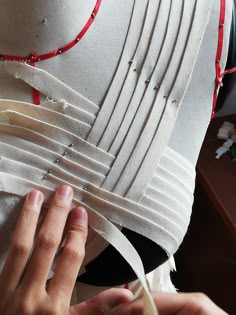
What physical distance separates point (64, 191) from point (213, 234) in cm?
73

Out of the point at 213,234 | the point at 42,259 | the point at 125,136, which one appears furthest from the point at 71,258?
the point at 213,234

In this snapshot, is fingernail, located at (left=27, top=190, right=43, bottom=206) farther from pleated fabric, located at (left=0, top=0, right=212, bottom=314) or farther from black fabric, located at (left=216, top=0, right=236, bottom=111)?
black fabric, located at (left=216, top=0, right=236, bottom=111)

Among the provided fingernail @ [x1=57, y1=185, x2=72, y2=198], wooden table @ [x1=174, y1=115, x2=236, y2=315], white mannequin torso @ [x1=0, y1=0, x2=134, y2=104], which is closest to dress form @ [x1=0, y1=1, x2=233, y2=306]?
white mannequin torso @ [x1=0, y1=0, x2=134, y2=104]

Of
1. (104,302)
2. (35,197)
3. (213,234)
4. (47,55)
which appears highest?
(47,55)

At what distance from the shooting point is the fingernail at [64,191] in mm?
488

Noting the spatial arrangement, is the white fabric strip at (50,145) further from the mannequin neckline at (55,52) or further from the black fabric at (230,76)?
the black fabric at (230,76)

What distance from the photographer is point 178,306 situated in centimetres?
47

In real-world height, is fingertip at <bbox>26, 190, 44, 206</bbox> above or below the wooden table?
above

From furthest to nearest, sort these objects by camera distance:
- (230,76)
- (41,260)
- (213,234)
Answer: (213,234) < (230,76) < (41,260)

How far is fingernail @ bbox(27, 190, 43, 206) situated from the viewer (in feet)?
1.57

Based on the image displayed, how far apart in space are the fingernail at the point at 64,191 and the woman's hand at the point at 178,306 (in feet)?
0.47

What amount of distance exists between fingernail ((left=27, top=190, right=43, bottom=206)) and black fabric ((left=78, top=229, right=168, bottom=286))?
0.32ft

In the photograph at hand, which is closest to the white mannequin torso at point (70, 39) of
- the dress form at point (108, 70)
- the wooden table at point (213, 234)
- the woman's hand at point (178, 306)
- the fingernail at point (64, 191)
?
the dress form at point (108, 70)

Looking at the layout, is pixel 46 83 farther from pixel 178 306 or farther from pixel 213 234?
pixel 213 234
